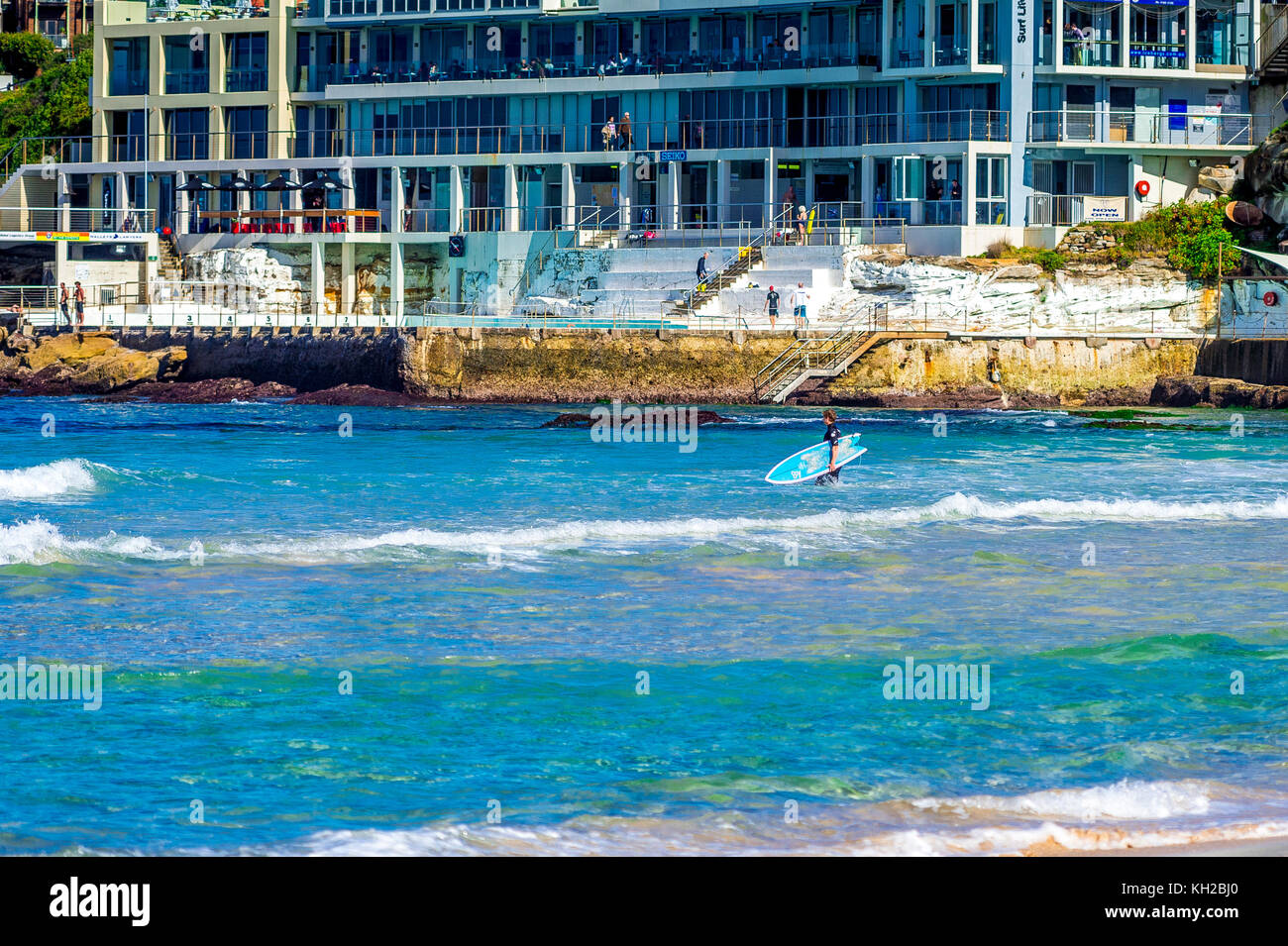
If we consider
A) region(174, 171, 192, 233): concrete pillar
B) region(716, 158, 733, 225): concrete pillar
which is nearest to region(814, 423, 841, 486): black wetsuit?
region(716, 158, 733, 225): concrete pillar

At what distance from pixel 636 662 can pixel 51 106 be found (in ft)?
240

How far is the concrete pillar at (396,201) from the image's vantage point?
67.2m

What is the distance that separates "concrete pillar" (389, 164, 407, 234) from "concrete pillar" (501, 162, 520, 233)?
406 centimetres

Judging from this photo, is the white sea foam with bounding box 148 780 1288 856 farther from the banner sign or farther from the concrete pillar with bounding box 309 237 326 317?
the concrete pillar with bounding box 309 237 326 317

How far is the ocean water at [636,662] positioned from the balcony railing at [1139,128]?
2859 centimetres

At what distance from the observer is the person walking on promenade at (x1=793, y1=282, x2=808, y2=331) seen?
168 feet

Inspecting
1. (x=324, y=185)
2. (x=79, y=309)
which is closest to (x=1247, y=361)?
(x=324, y=185)

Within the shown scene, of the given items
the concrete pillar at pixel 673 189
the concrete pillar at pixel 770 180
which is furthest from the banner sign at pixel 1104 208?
the concrete pillar at pixel 673 189

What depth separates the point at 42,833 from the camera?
11.2m

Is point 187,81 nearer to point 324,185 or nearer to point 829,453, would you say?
point 324,185

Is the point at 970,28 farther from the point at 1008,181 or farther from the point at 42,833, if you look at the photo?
the point at 42,833

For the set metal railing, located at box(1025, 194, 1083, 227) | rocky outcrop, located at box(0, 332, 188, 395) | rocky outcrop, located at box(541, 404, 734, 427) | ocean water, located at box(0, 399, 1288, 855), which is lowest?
ocean water, located at box(0, 399, 1288, 855)

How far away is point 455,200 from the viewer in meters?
66.5

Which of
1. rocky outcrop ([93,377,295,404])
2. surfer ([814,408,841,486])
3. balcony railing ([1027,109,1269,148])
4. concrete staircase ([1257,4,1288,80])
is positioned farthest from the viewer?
concrete staircase ([1257,4,1288,80])
